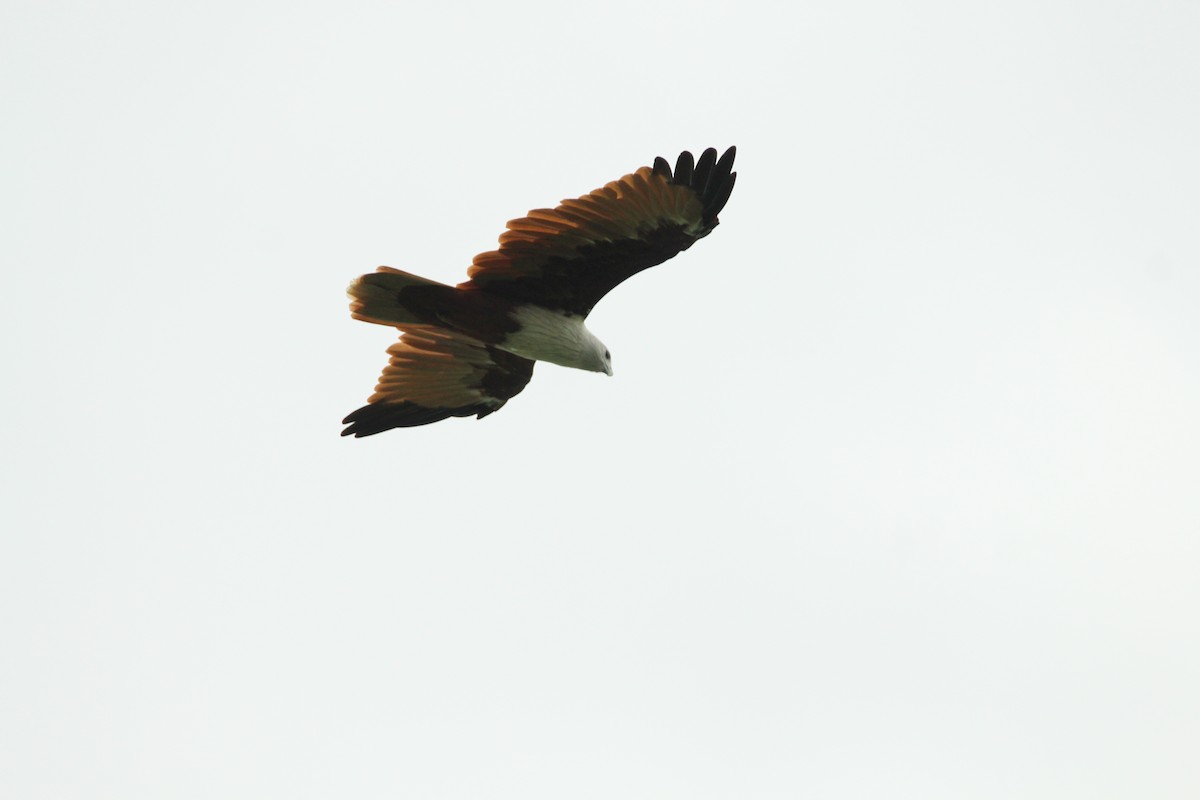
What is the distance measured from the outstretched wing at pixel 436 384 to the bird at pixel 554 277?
0.07ft

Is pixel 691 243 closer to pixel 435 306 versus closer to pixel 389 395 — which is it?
pixel 435 306

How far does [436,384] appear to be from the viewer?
13875 mm

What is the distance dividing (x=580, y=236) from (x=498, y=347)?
155cm

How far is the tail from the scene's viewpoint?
1188 centimetres

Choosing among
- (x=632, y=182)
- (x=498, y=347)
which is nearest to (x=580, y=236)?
(x=632, y=182)

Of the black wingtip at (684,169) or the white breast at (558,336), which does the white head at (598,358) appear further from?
the black wingtip at (684,169)

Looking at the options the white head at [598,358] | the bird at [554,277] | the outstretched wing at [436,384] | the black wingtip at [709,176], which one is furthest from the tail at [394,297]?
the black wingtip at [709,176]

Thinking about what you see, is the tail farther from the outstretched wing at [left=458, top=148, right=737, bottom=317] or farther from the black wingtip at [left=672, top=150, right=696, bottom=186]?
the black wingtip at [left=672, top=150, right=696, bottom=186]

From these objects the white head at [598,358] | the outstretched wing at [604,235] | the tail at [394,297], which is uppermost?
the outstretched wing at [604,235]

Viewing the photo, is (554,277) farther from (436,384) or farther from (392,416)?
(392,416)

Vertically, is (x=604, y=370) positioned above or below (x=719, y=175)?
below

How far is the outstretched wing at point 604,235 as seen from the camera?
11688 millimetres

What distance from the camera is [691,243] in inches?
474

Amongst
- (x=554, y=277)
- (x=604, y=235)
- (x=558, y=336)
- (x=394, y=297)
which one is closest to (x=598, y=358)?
(x=558, y=336)
